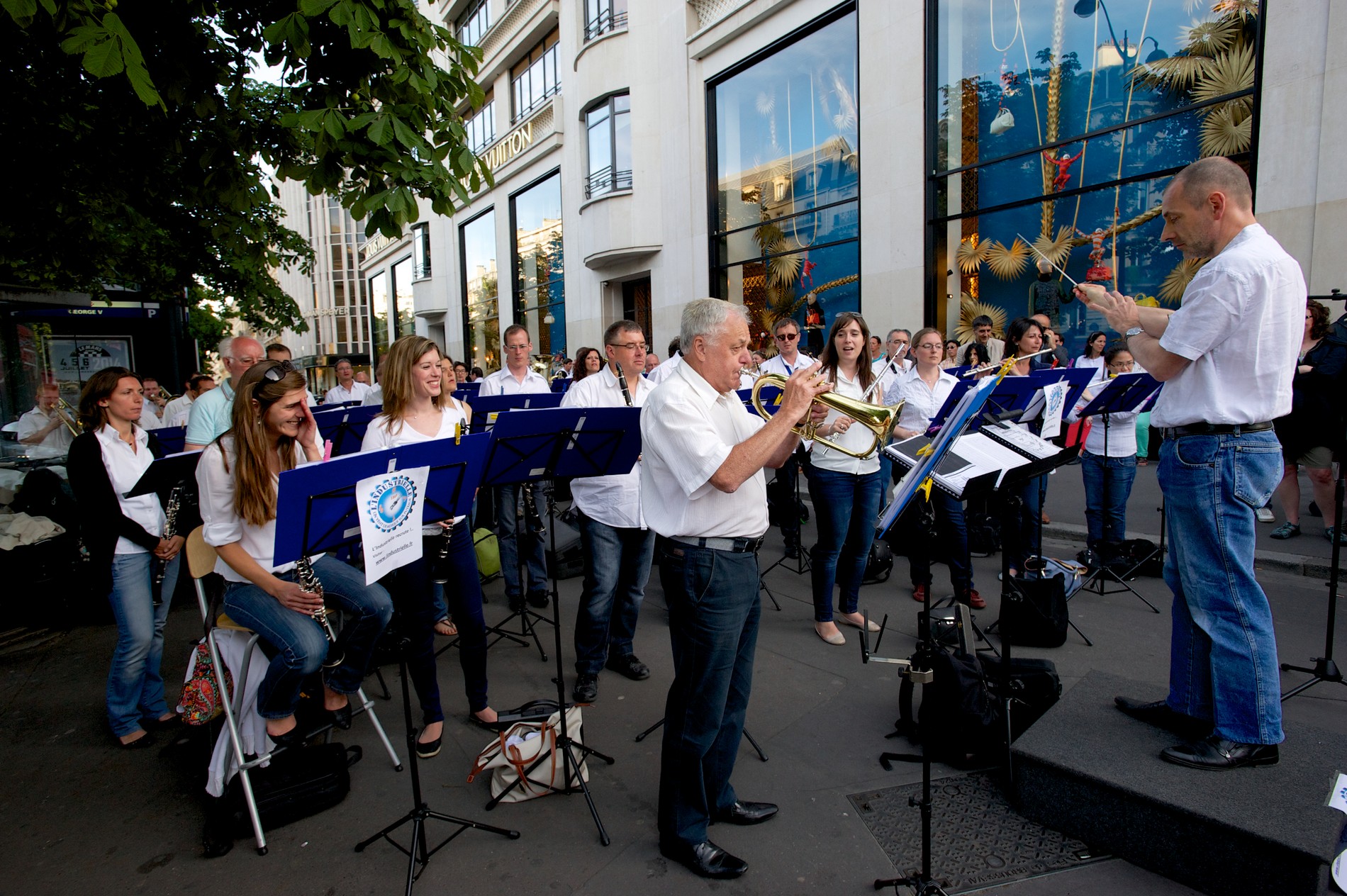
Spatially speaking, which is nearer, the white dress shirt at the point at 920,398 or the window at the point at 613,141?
the white dress shirt at the point at 920,398

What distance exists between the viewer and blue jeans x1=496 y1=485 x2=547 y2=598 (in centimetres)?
605

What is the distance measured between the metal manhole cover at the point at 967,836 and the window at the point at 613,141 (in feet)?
55.2

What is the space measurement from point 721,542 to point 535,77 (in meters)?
24.3

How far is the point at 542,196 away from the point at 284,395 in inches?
846

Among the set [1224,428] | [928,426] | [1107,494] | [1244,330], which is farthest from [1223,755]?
[1107,494]

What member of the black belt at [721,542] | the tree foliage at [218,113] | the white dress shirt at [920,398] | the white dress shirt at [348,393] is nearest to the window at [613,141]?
the white dress shirt at [348,393]

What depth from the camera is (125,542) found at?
384cm

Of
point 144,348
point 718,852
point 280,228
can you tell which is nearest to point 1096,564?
point 718,852

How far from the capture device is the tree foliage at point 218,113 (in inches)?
144

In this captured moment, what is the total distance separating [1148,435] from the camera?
407 inches

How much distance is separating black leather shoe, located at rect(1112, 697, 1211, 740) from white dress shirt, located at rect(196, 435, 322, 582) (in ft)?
12.3

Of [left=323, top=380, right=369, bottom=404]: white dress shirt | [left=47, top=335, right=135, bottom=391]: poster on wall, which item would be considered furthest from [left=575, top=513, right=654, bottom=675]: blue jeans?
[left=47, top=335, right=135, bottom=391]: poster on wall

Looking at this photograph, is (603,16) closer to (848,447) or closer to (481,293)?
(481,293)

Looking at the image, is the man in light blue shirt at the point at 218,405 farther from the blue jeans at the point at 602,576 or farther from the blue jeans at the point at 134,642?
the blue jeans at the point at 602,576
